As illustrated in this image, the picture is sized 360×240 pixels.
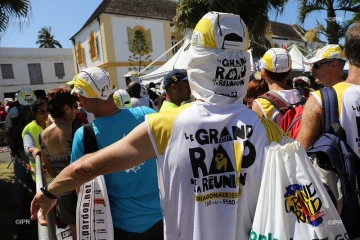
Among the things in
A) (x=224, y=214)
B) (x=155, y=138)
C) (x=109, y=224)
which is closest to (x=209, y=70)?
(x=155, y=138)

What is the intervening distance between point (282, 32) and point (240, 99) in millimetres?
47978

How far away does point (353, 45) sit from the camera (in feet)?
5.44

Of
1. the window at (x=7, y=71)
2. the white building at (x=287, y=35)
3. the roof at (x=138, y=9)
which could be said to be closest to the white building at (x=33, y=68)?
the window at (x=7, y=71)

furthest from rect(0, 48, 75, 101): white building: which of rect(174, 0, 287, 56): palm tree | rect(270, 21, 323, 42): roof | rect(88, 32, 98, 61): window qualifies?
rect(270, 21, 323, 42): roof

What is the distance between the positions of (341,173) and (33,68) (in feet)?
132

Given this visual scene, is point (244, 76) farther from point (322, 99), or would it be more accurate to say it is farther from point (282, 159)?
point (322, 99)

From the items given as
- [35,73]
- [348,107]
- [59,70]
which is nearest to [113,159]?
[348,107]

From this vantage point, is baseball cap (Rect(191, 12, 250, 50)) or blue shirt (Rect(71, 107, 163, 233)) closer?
baseball cap (Rect(191, 12, 250, 50))

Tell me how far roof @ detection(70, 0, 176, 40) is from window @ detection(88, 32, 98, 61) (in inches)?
55.4

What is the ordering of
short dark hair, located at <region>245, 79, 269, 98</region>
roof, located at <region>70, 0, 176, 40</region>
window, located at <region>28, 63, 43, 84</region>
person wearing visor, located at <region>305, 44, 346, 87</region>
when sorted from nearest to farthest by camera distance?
person wearing visor, located at <region>305, 44, 346, 87</region> → short dark hair, located at <region>245, 79, 269, 98</region> → roof, located at <region>70, 0, 176, 40</region> → window, located at <region>28, 63, 43, 84</region>

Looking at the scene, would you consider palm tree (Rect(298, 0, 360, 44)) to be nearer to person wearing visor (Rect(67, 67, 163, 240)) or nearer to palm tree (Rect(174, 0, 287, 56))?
palm tree (Rect(174, 0, 287, 56))

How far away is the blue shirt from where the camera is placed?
2070mm

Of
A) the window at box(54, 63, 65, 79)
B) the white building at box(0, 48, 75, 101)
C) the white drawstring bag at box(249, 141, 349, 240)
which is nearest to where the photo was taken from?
the white drawstring bag at box(249, 141, 349, 240)

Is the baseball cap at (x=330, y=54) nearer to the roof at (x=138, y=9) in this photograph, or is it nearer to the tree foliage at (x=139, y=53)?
the roof at (x=138, y=9)
